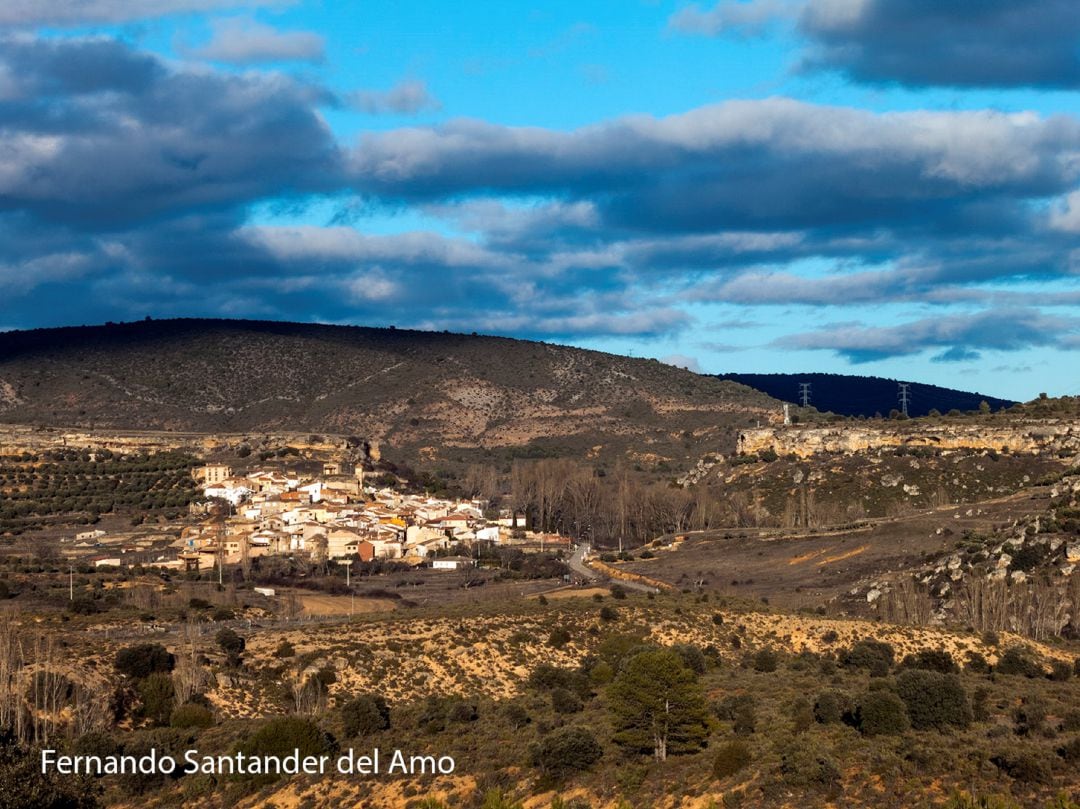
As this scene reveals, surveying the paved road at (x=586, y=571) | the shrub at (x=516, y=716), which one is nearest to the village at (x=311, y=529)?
the paved road at (x=586, y=571)

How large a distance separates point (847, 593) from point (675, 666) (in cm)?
4160

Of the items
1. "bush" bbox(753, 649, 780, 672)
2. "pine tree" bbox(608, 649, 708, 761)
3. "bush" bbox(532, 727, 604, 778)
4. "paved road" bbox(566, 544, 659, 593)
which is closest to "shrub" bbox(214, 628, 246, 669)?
"bush" bbox(753, 649, 780, 672)

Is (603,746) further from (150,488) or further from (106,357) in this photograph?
(106,357)

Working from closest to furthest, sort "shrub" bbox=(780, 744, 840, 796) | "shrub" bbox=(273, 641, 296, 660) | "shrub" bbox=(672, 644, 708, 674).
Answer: "shrub" bbox=(780, 744, 840, 796)
"shrub" bbox=(672, 644, 708, 674)
"shrub" bbox=(273, 641, 296, 660)

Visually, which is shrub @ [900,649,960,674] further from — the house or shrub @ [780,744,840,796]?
the house

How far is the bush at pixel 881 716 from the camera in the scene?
134ft

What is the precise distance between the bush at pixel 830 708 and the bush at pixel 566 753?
6174mm

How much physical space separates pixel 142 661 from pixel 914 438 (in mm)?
87958

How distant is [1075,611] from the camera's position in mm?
70250

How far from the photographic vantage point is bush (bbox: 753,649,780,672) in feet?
190

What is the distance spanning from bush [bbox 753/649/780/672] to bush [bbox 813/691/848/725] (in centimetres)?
1394

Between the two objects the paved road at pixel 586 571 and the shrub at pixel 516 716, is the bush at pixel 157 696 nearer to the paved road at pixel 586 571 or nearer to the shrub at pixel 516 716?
the shrub at pixel 516 716

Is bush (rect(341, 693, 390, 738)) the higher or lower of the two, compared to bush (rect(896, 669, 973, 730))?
lower

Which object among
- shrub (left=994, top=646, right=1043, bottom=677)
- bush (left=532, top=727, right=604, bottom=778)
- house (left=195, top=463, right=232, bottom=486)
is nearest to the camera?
bush (left=532, top=727, right=604, bottom=778)
